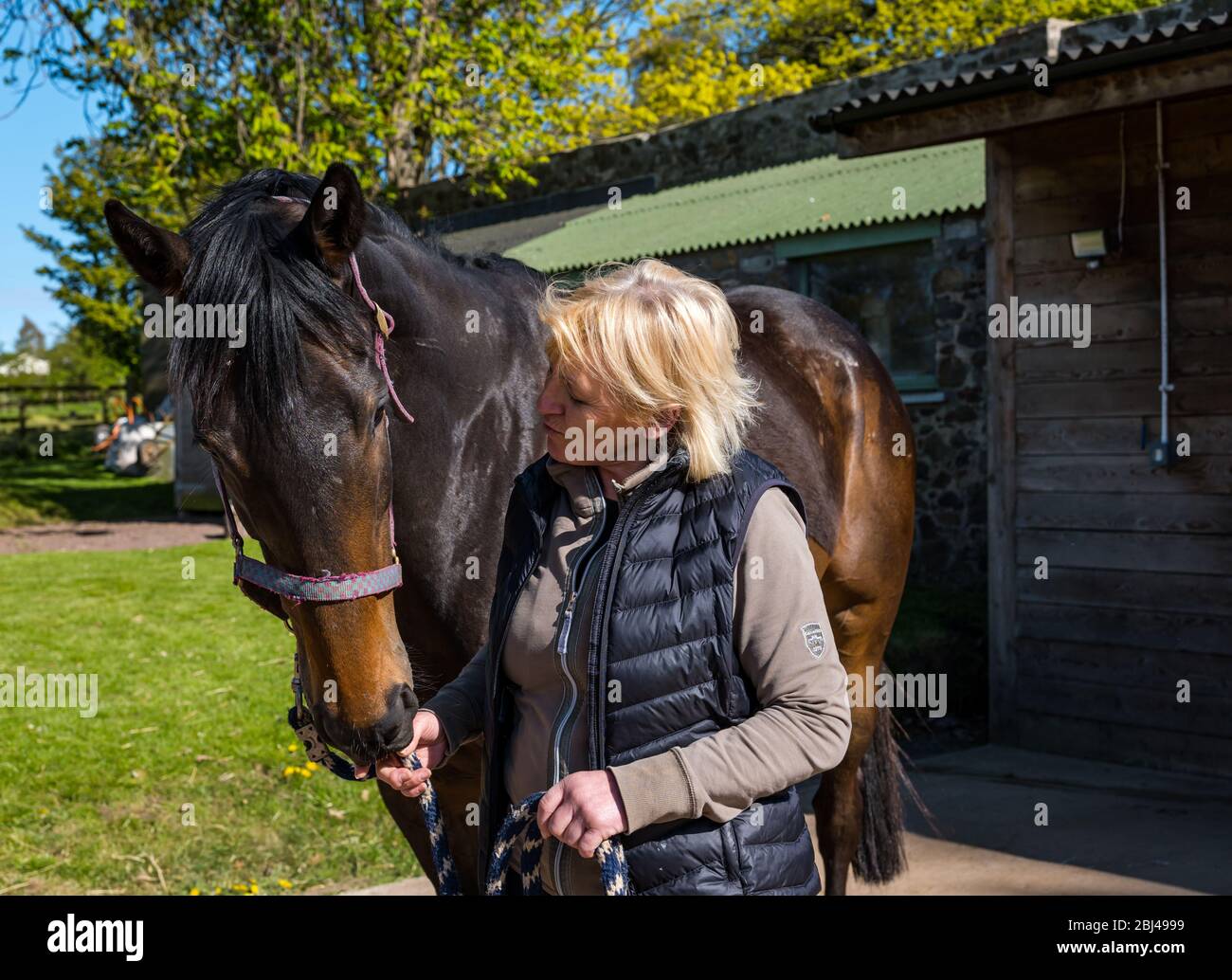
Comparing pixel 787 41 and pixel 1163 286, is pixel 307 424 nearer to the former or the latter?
pixel 1163 286

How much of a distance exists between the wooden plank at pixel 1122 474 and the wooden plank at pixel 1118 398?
0.79 feet

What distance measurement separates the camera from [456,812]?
2.95 meters

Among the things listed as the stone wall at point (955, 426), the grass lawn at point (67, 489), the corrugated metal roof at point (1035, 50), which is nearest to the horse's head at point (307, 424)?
the corrugated metal roof at point (1035, 50)

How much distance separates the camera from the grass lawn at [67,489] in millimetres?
16422

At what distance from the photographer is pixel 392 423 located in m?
2.65

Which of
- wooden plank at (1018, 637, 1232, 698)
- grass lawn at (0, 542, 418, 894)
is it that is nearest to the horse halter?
grass lawn at (0, 542, 418, 894)

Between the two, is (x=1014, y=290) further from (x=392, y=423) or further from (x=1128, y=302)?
(x=392, y=423)

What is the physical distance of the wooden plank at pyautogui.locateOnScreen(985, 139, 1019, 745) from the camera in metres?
6.53

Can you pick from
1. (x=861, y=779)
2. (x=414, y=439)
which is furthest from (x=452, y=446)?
(x=861, y=779)

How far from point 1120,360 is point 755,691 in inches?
198

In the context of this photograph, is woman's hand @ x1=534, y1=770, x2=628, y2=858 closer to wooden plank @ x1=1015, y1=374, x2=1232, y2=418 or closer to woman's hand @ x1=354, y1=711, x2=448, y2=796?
woman's hand @ x1=354, y1=711, x2=448, y2=796

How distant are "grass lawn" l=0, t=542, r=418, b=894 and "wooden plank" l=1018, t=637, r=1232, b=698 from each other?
3685 mm
